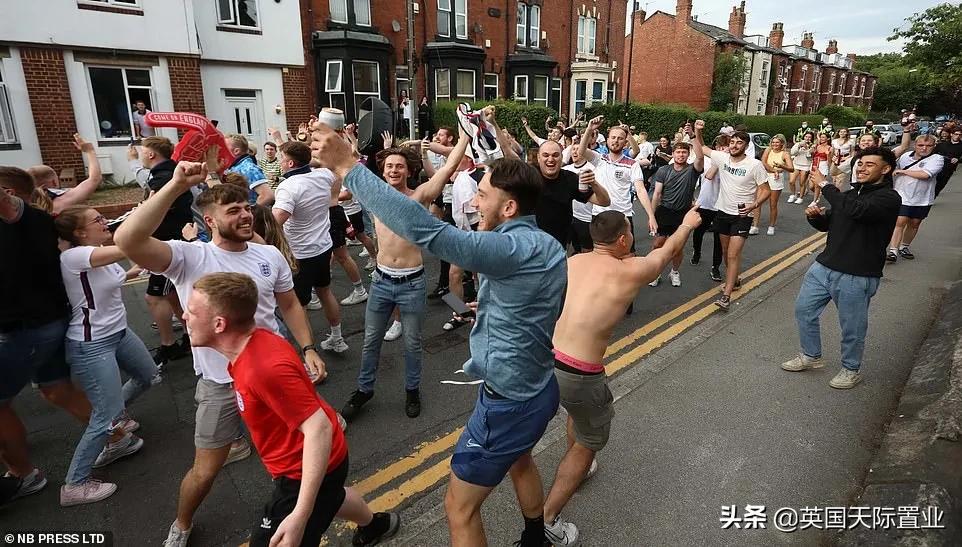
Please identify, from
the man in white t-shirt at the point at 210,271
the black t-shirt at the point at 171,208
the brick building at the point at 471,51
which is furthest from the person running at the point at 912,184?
the brick building at the point at 471,51

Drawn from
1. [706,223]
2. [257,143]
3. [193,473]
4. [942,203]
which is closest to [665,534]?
[193,473]

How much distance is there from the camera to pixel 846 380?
457 cm

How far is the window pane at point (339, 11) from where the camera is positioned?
18.3 meters

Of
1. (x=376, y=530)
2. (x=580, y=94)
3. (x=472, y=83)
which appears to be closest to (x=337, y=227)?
(x=376, y=530)

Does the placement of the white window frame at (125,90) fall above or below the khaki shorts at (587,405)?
above

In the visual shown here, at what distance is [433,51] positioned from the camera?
2108 centimetres

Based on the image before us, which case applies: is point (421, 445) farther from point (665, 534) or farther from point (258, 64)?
point (258, 64)

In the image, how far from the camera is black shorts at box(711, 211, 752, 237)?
262 inches

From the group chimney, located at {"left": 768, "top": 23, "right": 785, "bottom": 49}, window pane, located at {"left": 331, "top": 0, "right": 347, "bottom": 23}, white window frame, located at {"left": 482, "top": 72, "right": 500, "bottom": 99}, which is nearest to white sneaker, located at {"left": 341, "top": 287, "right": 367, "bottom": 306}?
window pane, located at {"left": 331, "top": 0, "right": 347, "bottom": 23}

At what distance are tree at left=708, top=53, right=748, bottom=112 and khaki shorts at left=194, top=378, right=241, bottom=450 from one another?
40.9m

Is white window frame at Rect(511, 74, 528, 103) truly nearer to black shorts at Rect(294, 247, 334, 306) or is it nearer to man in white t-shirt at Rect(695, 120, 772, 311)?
man in white t-shirt at Rect(695, 120, 772, 311)

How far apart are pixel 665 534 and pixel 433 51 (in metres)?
21.2

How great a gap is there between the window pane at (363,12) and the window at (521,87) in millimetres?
7974

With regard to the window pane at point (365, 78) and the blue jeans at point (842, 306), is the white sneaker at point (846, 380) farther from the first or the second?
the window pane at point (365, 78)
